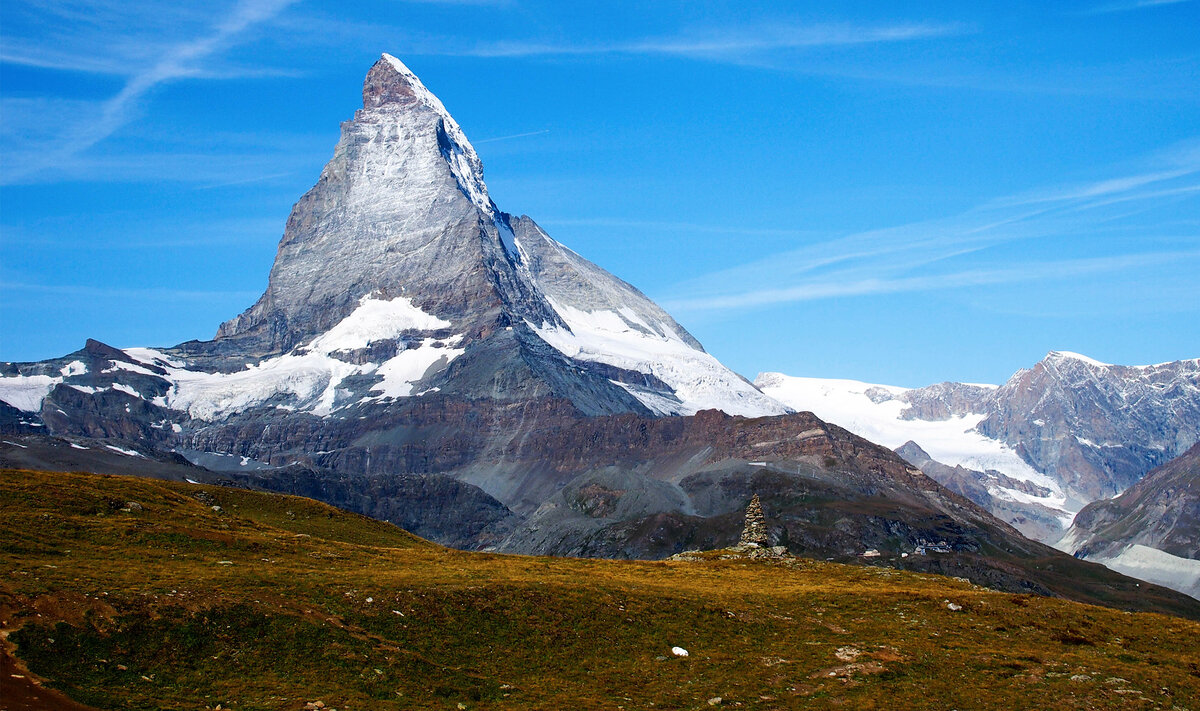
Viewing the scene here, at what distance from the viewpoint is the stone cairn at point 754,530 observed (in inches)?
3526

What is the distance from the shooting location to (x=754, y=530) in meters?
91.9

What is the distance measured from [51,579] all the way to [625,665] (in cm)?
2397

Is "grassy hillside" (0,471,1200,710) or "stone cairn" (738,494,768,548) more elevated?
"stone cairn" (738,494,768,548)

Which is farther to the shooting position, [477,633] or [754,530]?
[754,530]

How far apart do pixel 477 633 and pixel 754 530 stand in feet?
142

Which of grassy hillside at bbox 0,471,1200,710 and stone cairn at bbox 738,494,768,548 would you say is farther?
stone cairn at bbox 738,494,768,548

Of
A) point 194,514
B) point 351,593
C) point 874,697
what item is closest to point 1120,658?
point 874,697

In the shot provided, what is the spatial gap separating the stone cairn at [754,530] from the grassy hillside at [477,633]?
1843cm

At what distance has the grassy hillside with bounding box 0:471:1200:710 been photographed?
146 ft

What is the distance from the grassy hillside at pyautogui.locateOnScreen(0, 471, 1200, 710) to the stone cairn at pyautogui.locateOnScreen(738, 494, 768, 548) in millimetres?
18435

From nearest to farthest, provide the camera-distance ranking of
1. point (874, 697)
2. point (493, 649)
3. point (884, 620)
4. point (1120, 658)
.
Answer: point (874, 697) < point (493, 649) < point (1120, 658) < point (884, 620)

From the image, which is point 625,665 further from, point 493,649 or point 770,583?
point 770,583

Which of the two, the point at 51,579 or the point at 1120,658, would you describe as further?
the point at 1120,658

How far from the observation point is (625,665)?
51.2 m
